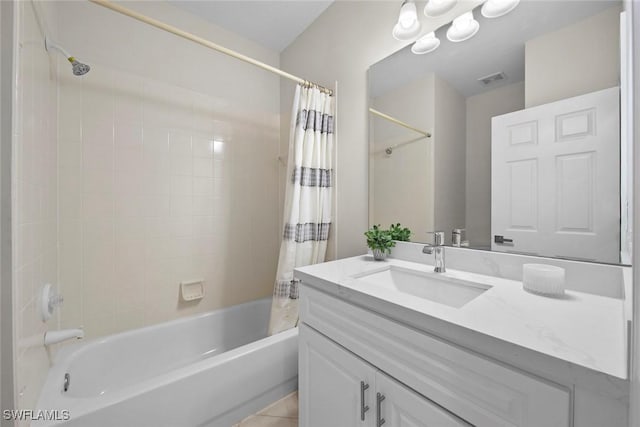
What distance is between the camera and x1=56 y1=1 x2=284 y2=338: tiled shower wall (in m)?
1.40

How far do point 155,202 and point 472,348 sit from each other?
1.82m

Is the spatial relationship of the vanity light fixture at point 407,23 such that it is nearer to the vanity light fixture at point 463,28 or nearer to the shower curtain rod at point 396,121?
the vanity light fixture at point 463,28

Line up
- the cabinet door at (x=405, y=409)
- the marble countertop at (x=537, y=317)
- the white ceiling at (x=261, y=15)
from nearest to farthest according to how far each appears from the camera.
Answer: the marble countertop at (x=537, y=317) < the cabinet door at (x=405, y=409) < the white ceiling at (x=261, y=15)

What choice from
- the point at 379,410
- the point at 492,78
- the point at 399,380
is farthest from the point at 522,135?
the point at 379,410

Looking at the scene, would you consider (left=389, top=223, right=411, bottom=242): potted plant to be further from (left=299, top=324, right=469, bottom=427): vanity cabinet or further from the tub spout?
the tub spout

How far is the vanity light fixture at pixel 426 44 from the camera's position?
46.2 inches

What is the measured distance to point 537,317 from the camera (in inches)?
23.4

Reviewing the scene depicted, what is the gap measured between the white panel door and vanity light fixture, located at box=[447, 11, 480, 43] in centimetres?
41

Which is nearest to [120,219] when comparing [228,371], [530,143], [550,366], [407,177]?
[228,371]

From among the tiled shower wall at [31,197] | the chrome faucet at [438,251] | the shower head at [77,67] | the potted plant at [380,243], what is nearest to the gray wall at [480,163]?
the chrome faucet at [438,251]

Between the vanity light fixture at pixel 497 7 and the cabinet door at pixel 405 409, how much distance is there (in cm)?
137

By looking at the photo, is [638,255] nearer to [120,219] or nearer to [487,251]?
[487,251]

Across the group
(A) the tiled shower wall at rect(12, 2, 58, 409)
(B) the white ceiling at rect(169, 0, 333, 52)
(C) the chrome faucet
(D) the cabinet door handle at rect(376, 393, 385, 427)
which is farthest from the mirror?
(A) the tiled shower wall at rect(12, 2, 58, 409)

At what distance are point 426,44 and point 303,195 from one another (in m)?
1.00
